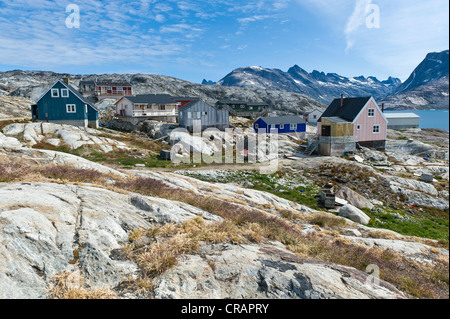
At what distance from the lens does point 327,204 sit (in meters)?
22.5

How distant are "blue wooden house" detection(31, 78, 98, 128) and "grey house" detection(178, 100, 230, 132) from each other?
19270 millimetres

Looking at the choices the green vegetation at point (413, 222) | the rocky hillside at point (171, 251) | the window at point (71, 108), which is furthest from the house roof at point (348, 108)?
the window at point (71, 108)

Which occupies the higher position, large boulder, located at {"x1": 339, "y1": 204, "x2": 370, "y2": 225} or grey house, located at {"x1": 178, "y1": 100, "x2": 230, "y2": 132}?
grey house, located at {"x1": 178, "y1": 100, "x2": 230, "y2": 132}

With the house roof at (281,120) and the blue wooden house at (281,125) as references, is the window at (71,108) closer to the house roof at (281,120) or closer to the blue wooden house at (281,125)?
the blue wooden house at (281,125)

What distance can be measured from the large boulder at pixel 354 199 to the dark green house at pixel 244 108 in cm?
7164

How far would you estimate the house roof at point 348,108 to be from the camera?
150ft

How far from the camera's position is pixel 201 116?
2183 inches

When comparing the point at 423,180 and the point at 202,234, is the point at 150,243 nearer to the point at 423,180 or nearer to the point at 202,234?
the point at 202,234

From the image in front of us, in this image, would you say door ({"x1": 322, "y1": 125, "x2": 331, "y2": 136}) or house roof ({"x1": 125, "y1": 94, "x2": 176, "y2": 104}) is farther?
house roof ({"x1": 125, "y1": 94, "x2": 176, "y2": 104})

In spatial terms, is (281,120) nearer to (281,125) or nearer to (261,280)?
(281,125)

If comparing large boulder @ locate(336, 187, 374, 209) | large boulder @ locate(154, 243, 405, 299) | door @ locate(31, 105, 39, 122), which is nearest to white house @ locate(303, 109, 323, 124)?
large boulder @ locate(336, 187, 374, 209)

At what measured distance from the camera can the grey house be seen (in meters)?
53.4

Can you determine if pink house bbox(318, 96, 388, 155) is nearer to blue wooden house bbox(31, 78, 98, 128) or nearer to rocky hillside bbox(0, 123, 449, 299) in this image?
rocky hillside bbox(0, 123, 449, 299)
